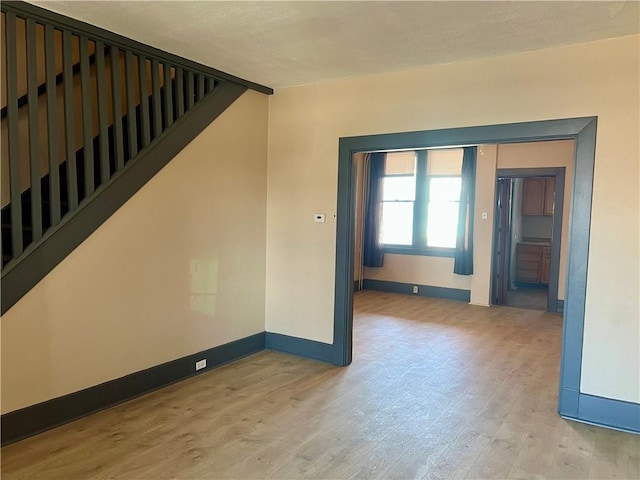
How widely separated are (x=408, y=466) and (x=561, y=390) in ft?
4.83

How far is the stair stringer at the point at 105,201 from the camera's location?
2707mm

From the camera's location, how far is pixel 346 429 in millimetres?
3020

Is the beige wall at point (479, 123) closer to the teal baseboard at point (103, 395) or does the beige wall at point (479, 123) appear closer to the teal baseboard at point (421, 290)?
the teal baseboard at point (103, 395)


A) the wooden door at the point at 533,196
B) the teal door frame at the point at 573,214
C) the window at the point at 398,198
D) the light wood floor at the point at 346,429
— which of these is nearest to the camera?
the light wood floor at the point at 346,429

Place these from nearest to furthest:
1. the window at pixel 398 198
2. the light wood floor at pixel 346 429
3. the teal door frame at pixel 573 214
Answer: the light wood floor at pixel 346 429, the teal door frame at pixel 573 214, the window at pixel 398 198

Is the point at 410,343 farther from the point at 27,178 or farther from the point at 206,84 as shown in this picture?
the point at 27,178

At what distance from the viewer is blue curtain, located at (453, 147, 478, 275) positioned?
724 centimetres

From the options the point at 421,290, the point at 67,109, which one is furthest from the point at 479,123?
the point at 421,290

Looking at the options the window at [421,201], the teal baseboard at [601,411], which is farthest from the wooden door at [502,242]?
the teal baseboard at [601,411]

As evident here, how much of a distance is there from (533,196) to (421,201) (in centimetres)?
270

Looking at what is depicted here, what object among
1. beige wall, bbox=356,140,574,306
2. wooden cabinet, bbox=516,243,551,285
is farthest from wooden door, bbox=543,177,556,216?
beige wall, bbox=356,140,574,306

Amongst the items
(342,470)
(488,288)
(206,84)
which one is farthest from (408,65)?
(488,288)

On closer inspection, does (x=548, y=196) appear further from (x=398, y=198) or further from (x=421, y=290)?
(x=421, y=290)

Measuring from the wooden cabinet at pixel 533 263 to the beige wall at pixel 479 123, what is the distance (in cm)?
604
